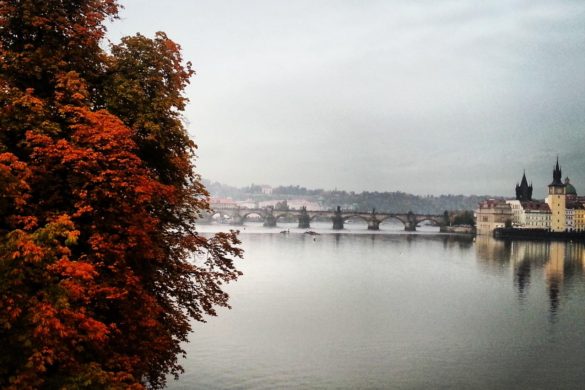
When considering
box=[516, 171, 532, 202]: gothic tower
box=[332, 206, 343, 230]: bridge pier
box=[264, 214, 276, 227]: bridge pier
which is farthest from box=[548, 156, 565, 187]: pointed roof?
box=[264, 214, 276, 227]: bridge pier

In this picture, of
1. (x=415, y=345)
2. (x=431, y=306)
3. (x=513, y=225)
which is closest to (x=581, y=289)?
(x=431, y=306)

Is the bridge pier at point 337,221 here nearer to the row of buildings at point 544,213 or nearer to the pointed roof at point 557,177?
the row of buildings at point 544,213

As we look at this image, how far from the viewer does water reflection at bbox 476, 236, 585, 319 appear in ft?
139

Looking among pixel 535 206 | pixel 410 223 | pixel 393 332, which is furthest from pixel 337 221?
pixel 393 332

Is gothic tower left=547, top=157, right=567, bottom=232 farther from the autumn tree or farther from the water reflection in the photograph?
the autumn tree

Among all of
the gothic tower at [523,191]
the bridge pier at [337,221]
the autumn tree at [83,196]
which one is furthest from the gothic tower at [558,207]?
the autumn tree at [83,196]

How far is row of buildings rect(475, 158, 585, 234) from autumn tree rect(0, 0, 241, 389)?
12366 cm

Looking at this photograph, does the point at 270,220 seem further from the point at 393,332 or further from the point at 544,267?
the point at 393,332

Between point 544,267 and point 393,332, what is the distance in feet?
121

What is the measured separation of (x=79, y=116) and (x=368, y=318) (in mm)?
23433

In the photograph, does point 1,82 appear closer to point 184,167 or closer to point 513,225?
point 184,167

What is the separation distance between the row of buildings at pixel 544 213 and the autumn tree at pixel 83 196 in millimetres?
123665

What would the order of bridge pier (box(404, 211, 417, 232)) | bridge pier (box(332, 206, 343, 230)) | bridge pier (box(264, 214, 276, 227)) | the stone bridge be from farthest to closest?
1. bridge pier (box(332, 206, 343, 230))
2. bridge pier (box(404, 211, 417, 232))
3. bridge pier (box(264, 214, 276, 227))
4. the stone bridge

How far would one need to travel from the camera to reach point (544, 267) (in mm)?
58438
